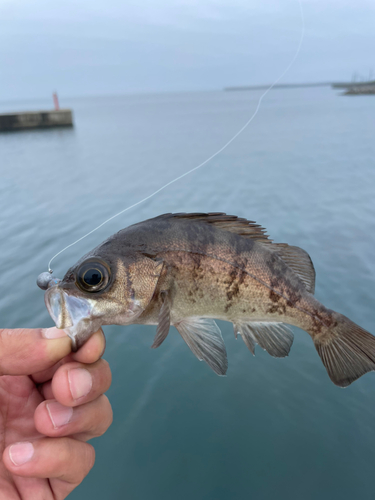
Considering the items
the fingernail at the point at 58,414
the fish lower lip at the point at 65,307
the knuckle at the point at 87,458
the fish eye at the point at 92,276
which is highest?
the fish eye at the point at 92,276

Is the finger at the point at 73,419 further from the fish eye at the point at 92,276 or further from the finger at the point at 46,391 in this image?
the fish eye at the point at 92,276

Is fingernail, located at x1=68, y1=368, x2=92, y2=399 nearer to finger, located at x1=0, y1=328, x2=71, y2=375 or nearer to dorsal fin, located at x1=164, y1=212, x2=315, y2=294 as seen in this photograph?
finger, located at x1=0, y1=328, x2=71, y2=375

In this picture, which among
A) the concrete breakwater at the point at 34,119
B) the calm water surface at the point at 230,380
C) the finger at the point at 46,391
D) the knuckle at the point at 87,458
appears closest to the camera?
the knuckle at the point at 87,458

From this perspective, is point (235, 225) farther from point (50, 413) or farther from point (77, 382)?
point (50, 413)

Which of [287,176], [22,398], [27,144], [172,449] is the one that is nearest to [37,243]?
[172,449]

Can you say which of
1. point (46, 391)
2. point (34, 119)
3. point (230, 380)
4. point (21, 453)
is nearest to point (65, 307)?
point (21, 453)

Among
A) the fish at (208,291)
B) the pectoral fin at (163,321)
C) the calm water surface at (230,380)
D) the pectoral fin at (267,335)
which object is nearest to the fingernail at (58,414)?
the fish at (208,291)
